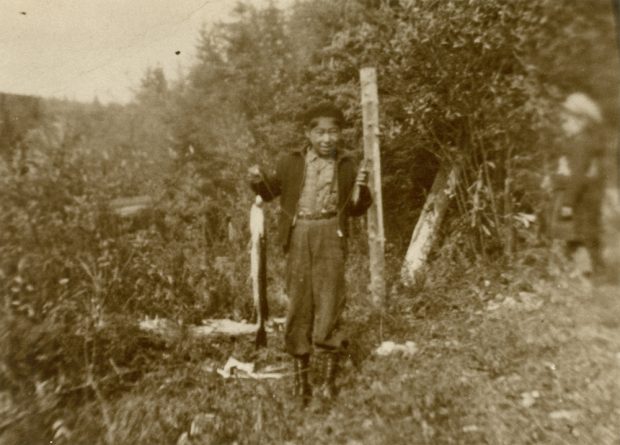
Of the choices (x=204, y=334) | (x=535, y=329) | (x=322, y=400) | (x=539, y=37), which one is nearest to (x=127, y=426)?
(x=322, y=400)

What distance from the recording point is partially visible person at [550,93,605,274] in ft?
Answer: 13.0

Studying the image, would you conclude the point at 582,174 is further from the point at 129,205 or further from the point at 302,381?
the point at 129,205

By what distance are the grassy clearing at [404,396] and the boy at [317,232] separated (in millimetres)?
388

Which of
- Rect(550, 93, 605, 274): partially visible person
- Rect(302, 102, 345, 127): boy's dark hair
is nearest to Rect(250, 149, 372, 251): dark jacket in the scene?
Rect(302, 102, 345, 127): boy's dark hair

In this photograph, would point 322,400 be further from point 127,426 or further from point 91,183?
point 91,183

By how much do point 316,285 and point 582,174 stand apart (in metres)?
2.26

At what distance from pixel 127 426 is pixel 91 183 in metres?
1.89

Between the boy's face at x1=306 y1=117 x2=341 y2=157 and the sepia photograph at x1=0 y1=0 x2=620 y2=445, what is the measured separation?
19mm

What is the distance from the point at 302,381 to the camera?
435 centimetres

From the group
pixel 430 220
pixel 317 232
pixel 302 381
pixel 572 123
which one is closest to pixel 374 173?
pixel 317 232

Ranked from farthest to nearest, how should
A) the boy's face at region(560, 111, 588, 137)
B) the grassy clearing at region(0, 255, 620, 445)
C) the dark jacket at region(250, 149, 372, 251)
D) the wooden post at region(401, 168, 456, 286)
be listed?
the wooden post at region(401, 168, 456, 286)
the dark jacket at region(250, 149, 372, 251)
the boy's face at region(560, 111, 588, 137)
the grassy clearing at region(0, 255, 620, 445)

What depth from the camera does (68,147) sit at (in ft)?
14.1

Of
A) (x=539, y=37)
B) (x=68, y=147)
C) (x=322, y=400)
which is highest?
(x=539, y=37)

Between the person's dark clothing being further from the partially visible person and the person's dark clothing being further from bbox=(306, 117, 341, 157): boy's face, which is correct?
the partially visible person
